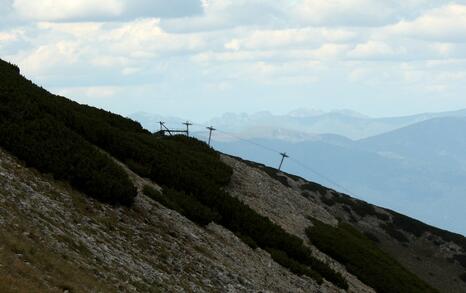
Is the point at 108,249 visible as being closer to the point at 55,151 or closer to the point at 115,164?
the point at 55,151

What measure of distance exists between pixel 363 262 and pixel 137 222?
22108mm

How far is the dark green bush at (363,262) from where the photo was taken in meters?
42.0

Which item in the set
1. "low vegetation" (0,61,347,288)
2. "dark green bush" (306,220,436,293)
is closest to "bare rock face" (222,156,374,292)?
"dark green bush" (306,220,436,293)

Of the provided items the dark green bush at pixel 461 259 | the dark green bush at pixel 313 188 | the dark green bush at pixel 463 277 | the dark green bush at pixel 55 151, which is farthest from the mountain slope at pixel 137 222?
the dark green bush at pixel 313 188

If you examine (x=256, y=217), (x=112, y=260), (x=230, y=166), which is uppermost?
(x=230, y=166)

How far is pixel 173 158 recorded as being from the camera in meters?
41.9

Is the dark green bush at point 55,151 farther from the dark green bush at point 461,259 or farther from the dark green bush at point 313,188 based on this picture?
the dark green bush at point 461,259

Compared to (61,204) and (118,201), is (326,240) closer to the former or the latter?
(118,201)

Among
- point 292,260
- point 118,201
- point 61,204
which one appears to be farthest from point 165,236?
point 292,260

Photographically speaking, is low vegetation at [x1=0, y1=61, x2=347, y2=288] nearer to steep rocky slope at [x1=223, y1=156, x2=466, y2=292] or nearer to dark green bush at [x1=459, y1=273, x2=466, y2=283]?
steep rocky slope at [x1=223, y1=156, x2=466, y2=292]

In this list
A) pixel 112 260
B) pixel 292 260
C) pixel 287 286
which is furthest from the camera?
pixel 292 260

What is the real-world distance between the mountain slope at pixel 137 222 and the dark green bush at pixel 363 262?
15 cm

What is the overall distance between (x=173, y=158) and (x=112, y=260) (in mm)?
20517

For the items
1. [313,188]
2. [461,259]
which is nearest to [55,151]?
[313,188]
